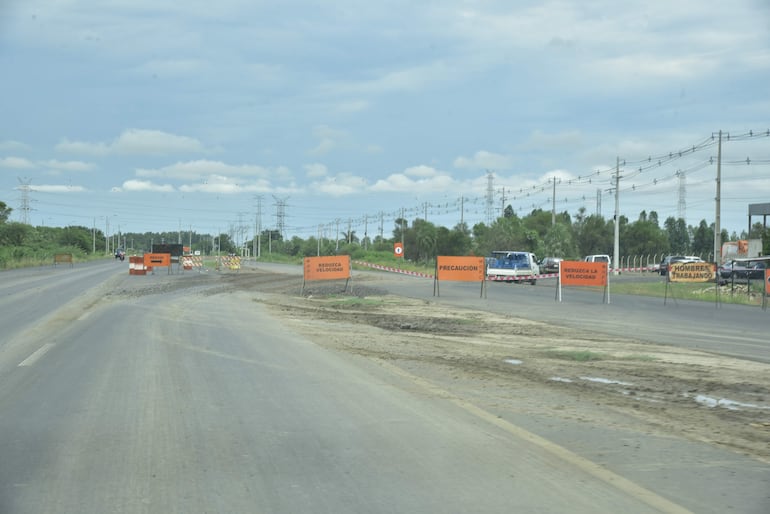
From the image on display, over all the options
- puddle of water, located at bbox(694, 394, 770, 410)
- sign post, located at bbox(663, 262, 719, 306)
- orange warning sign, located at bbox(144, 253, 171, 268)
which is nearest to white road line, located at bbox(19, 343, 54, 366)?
puddle of water, located at bbox(694, 394, 770, 410)

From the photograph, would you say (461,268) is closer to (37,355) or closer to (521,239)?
(37,355)

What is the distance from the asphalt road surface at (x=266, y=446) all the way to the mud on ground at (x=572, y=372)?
865 mm

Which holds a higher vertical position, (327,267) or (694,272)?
(694,272)

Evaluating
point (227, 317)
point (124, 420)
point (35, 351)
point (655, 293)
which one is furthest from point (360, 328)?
point (655, 293)

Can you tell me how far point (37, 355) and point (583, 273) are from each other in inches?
889

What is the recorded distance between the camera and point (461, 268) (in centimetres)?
3344

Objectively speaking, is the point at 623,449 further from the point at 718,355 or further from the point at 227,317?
the point at 227,317

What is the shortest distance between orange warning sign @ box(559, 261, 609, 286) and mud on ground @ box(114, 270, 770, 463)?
979cm

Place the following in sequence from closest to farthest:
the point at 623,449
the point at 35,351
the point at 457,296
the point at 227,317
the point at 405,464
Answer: the point at 405,464, the point at 623,449, the point at 35,351, the point at 227,317, the point at 457,296

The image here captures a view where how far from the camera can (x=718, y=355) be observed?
46.7ft

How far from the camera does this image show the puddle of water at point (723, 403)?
909cm

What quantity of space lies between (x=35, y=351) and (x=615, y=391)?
9.23 metres

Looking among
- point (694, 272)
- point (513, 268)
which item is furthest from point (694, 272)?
point (513, 268)

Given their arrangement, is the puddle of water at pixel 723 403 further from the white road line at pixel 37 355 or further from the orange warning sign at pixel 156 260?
the orange warning sign at pixel 156 260
